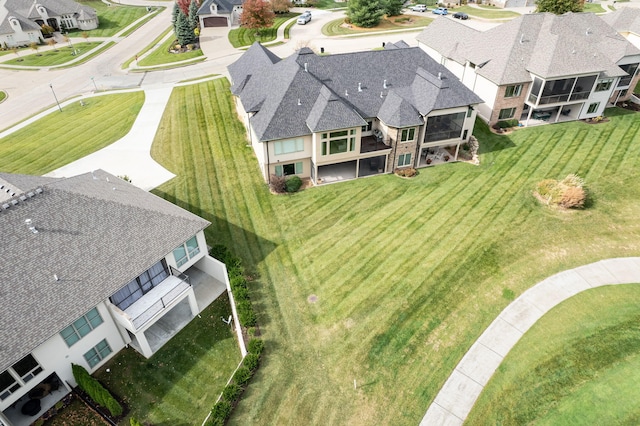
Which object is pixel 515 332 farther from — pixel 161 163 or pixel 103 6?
pixel 103 6

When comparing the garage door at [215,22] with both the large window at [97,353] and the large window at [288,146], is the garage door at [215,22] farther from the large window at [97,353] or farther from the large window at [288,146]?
the large window at [97,353]

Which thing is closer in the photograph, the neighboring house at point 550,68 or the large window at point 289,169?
the large window at point 289,169

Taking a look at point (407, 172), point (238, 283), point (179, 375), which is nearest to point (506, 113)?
point (407, 172)

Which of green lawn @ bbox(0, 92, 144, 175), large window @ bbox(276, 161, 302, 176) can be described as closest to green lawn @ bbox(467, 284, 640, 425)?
large window @ bbox(276, 161, 302, 176)

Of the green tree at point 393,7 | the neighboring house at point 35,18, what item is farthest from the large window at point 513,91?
the neighboring house at point 35,18

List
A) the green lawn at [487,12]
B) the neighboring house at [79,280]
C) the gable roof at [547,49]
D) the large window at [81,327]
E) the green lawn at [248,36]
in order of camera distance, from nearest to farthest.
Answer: the neighboring house at [79,280] < the large window at [81,327] < the gable roof at [547,49] < the green lawn at [248,36] < the green lawn at [487,12]

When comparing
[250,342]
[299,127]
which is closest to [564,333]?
[250,342]
